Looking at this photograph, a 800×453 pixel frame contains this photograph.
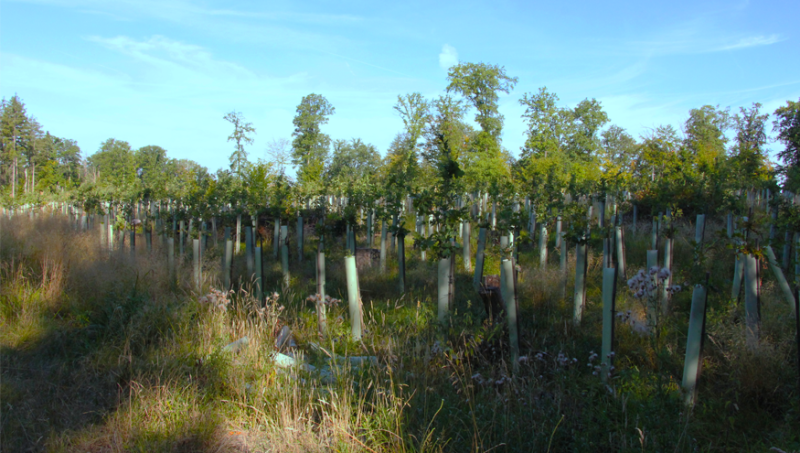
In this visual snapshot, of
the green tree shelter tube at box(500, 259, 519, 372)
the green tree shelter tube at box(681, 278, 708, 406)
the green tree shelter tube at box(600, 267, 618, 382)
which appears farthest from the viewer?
the green tree shelter tube at box(500, 259, 519, 372)

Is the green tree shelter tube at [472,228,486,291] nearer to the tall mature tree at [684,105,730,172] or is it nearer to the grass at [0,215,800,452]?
the grass at [0,215,800,452]

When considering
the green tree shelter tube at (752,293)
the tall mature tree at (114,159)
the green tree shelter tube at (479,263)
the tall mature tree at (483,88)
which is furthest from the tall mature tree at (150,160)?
the green tree shelter tube at (752,293)

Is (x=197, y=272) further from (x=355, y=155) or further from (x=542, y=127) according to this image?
(x=355, y=155)

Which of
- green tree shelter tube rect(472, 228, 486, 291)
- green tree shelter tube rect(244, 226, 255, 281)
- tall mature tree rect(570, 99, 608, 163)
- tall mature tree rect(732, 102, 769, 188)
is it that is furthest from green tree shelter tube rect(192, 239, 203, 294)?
tall mature tree rect(570, 99, 608, 163)

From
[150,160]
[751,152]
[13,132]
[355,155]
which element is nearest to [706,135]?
[751,152]

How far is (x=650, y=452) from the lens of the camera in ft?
9.24

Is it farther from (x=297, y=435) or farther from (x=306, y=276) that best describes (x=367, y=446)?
(x=306, y=276)

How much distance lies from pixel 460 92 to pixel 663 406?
123 feet

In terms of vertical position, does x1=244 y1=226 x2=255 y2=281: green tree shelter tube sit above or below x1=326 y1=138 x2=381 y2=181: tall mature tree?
below

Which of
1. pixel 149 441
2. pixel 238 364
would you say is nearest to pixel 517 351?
pixel 238 364

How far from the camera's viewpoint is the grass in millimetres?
3180

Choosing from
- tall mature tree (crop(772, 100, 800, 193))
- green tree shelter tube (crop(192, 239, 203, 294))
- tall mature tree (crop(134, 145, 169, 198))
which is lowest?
green tree shelter tube (crop(192, 239, 203, 294))

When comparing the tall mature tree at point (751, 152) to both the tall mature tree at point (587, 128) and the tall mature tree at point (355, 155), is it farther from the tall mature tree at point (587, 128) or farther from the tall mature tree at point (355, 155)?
the tall mature tree at point (355, 155)

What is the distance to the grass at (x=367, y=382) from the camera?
125 inches
